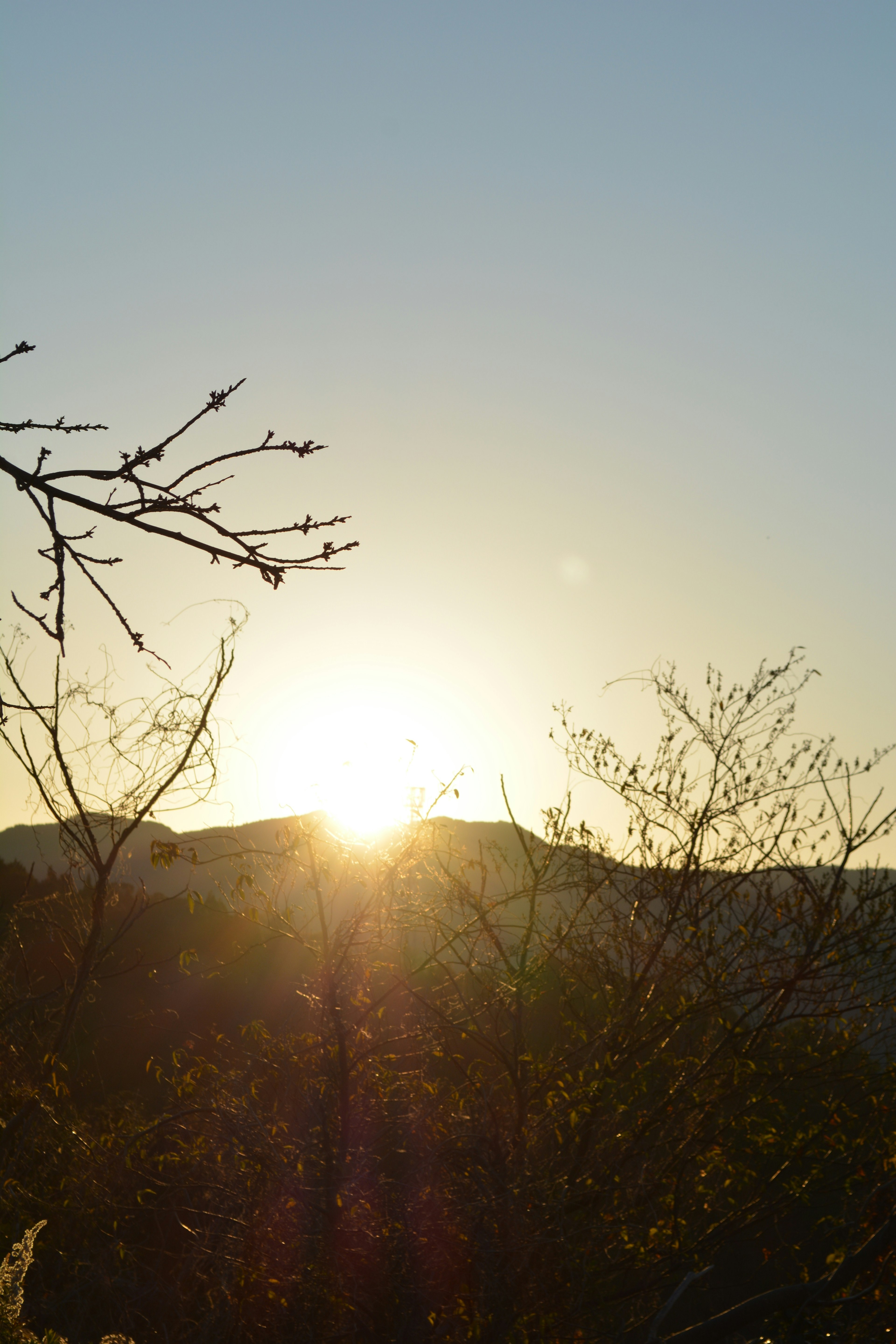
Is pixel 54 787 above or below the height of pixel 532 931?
above

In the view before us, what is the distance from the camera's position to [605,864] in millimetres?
6500

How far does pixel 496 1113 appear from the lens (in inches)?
220

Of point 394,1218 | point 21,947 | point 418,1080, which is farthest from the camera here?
point 21,947

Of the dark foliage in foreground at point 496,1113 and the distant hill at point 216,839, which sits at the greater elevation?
the distant hill at point 216,839

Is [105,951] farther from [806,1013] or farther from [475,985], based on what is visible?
[806,1013]

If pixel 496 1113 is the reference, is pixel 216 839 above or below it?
above

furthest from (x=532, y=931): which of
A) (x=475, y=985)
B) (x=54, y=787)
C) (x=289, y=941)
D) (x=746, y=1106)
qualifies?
(x=54, y=787)

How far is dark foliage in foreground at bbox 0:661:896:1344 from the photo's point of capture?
5.06 meters

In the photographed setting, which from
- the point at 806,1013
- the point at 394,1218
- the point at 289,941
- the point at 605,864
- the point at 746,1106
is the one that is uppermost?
the point at 605,864

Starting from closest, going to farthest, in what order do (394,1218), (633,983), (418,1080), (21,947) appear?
(394,1218), (418,1080), (633,983), (21,947)

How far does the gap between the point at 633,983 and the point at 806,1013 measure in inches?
45.0

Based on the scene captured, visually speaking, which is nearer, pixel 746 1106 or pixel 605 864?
pixel 746 1106

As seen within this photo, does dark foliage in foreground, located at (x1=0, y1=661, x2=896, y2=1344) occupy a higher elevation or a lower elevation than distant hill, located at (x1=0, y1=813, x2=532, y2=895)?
lower

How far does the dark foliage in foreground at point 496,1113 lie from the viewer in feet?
16.6
